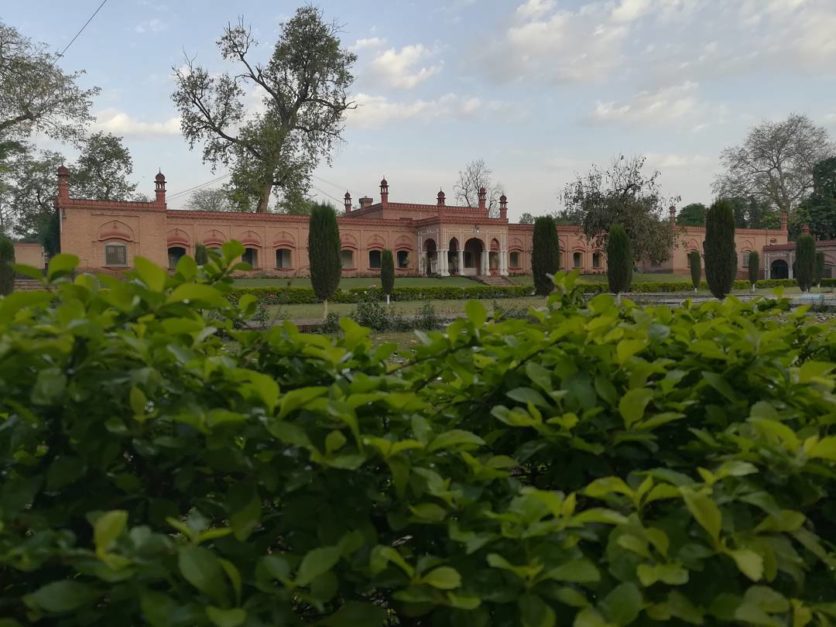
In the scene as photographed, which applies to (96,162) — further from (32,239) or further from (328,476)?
(328,476)

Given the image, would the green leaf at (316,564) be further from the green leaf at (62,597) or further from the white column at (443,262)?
the white column at (443,262)

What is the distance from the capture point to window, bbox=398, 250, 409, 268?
34.8 m

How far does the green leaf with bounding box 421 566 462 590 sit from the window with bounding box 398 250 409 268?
3394cm

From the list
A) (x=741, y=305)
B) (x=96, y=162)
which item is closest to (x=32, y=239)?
(x=96, y=162)

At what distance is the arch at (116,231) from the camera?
27484 mm

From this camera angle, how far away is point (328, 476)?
A: 0.86m

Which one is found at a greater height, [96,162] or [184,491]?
[96,162]

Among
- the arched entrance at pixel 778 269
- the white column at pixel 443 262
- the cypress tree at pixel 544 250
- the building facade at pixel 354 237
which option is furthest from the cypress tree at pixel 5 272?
the arched entrance at pixel 778 269

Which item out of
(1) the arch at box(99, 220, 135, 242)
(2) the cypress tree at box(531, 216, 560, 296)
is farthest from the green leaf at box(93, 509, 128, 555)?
(1) the arch at box(99, 220, 135, 242)

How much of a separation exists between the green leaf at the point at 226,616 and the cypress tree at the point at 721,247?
18.3m

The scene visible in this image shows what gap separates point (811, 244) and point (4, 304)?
2644 cm

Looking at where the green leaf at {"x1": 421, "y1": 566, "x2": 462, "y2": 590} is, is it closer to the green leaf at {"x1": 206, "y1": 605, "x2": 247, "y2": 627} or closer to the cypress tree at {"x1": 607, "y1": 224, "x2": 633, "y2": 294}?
the green leaf at {"x1": 206, "y1": 605, "x2": 247, "y2": 627}

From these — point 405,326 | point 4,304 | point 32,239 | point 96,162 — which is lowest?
point 405,326

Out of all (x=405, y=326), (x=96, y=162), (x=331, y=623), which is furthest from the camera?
(x=96, y=162)
